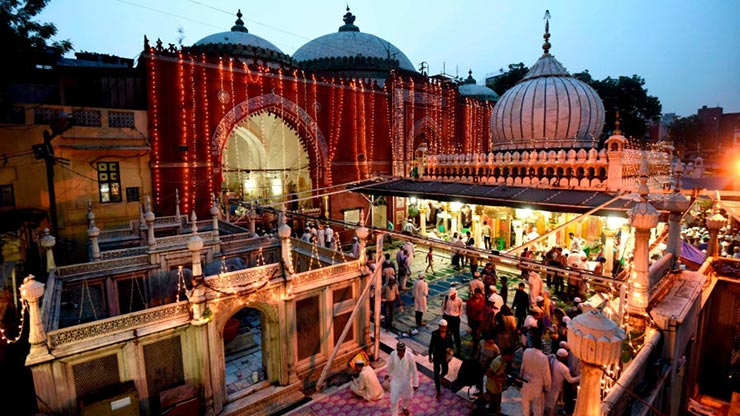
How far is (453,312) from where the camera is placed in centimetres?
827

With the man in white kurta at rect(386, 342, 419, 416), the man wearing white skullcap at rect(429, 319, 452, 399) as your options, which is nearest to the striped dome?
the man wearing white skullcap at rect(429, 319, 452, 399)

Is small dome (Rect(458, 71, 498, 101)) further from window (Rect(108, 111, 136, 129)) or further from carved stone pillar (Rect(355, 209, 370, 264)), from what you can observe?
carved stone pillar (Rect(355, 209, 370, 264))

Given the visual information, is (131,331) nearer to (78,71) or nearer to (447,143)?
(78,71)

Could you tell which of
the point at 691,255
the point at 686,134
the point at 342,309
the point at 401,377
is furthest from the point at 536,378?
the point at 686,134

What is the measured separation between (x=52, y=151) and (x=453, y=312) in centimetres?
1205

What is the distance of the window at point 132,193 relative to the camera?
14070 mm

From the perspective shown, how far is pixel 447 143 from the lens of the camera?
24.9m

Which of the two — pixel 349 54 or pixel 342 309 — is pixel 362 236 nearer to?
pixel 342 309

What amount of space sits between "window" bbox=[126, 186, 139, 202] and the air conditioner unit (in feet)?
33.3

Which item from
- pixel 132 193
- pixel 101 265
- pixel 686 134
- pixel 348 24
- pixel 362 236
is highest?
pixel 348 24

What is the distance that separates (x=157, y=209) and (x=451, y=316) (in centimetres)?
1198

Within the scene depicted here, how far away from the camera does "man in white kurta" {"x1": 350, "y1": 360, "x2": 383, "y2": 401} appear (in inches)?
282

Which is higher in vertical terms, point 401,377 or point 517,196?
point 517,196

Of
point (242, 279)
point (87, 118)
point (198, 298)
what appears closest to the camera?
point (198, 298)
